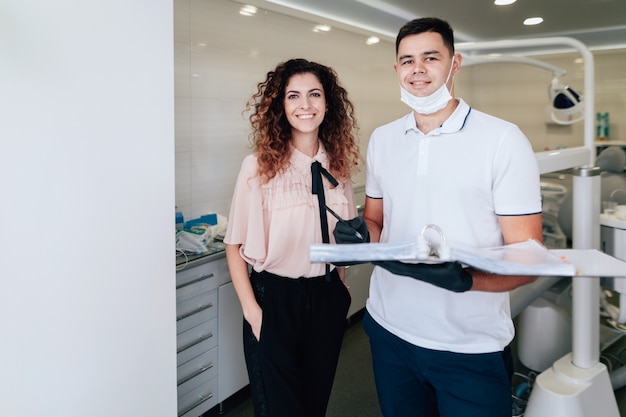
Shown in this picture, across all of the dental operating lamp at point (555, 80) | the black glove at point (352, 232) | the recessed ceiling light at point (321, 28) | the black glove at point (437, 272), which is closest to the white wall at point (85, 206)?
the black glove at point (352, 232)

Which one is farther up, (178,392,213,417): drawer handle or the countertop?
the countertop

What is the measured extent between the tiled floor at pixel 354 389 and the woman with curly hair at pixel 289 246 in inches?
37.0

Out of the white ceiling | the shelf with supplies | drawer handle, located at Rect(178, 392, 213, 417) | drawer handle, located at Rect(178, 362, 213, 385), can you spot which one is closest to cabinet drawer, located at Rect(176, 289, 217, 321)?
drawer handle, located at Rect(178, 362, 213, 385)

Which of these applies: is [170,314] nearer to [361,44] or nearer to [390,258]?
[390,258]

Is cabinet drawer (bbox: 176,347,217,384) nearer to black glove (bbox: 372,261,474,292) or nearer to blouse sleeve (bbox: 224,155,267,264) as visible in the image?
blouse sleeve (bbox: 224,155,267,264)

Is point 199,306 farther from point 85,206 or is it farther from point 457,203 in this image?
point 457,203

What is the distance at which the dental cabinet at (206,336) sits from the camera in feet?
8.00

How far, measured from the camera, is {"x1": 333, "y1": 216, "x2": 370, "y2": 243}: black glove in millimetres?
1515

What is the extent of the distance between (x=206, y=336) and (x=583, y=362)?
1.77 metres

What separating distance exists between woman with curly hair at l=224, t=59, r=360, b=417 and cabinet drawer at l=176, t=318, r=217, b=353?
2.04 feet

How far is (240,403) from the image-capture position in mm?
2863

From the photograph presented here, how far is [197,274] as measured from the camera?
2.48 metres

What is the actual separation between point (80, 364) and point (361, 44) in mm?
3583

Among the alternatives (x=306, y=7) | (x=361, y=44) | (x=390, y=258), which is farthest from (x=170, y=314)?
(x=361, y=44)
